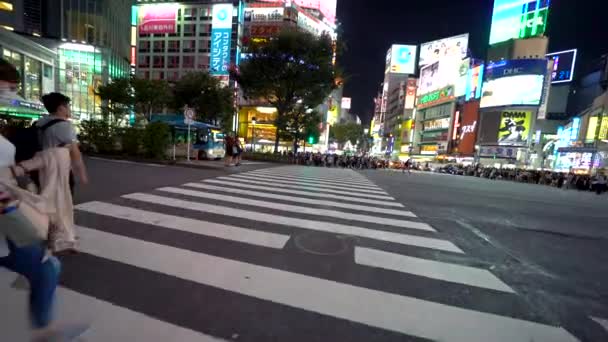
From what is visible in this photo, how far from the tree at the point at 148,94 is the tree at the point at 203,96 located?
1419mm

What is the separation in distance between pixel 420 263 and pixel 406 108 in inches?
3037

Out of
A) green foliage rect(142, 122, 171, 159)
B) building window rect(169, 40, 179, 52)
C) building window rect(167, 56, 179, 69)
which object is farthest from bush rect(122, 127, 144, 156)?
building window rect(169, 40, 179, 52)

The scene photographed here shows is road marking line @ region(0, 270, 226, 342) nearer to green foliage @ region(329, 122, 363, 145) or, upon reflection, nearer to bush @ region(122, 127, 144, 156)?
bush @ region(122, 127, 144, 156)

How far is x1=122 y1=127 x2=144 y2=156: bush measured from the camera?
1336 cm

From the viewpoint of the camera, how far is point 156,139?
13.0m

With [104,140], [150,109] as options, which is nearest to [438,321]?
[104,140]

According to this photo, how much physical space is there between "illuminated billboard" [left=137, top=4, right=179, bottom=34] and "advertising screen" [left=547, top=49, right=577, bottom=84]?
265 feet

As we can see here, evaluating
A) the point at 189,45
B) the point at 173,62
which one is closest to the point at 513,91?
the point at 189,45

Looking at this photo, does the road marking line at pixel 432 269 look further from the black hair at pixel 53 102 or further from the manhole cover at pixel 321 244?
the black hair at pixel 53 102

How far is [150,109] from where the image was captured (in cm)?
2686

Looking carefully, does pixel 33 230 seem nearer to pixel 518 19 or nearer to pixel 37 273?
pixel 37 273

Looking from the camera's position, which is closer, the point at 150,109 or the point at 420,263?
the point at 420,263

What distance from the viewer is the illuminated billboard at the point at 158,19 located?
52938 millimetres

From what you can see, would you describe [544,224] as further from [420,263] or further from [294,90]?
[294,90]
